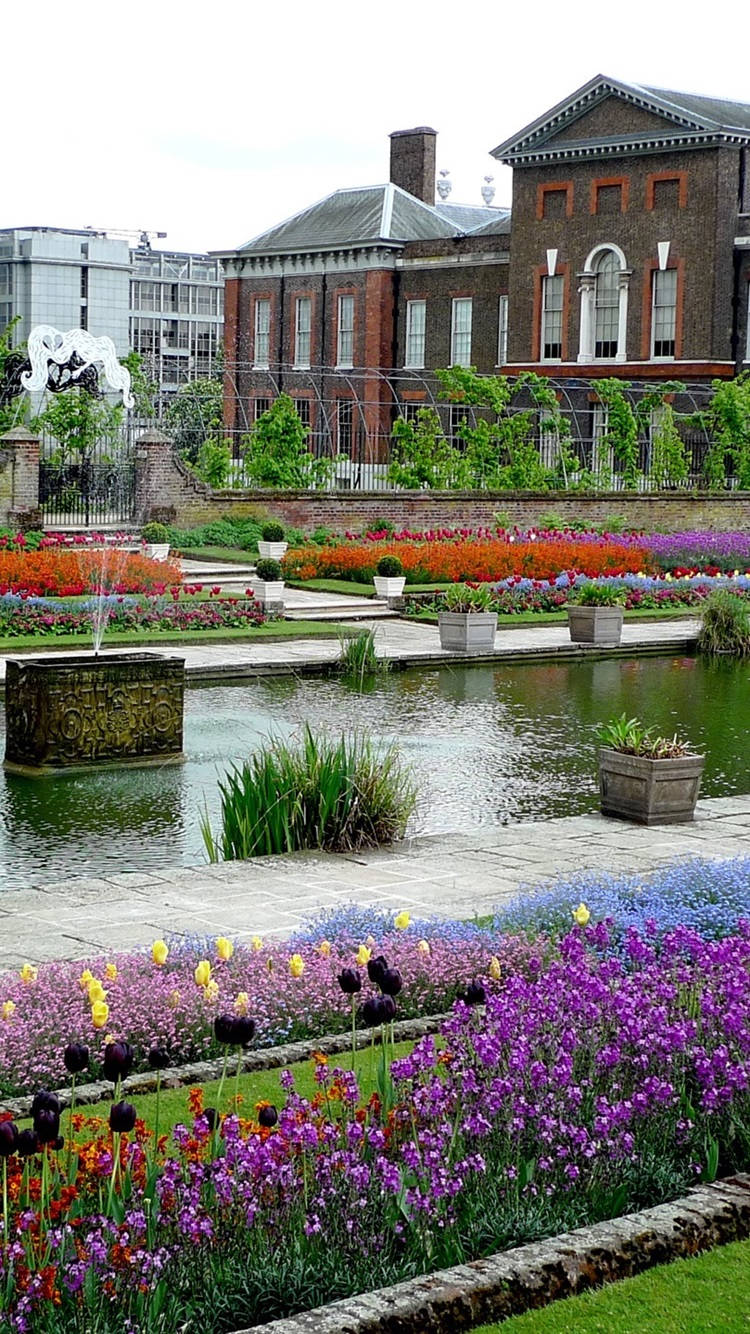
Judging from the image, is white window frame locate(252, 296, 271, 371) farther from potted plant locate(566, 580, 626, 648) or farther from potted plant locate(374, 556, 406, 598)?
potted plant locate(566, 580, 626, 648)

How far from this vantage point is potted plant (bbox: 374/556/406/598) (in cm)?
2622

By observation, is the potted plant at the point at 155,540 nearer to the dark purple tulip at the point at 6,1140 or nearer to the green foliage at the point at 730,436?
the green foliage at the point at 730,436

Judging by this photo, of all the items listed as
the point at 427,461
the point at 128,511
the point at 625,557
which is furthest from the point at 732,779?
the point at 427,461

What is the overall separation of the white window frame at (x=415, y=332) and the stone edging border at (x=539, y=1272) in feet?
166

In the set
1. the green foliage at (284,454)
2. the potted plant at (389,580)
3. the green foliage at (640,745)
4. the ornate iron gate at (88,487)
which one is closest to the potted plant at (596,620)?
the potted plant at (389,580)

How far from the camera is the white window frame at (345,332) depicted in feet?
185

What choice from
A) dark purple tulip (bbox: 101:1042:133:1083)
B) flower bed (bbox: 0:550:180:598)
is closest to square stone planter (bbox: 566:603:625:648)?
flower bed (bbox: 0:550:180:598)

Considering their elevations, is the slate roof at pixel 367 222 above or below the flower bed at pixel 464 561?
above

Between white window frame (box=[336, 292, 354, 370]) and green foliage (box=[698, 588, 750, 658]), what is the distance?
34268mm

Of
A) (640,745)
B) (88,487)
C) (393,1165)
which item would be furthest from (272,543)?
(393,1165)

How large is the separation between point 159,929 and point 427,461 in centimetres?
3119

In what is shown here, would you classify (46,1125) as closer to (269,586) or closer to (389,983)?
(389,983)

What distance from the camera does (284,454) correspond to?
123 feet

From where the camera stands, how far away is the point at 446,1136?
494 cm
